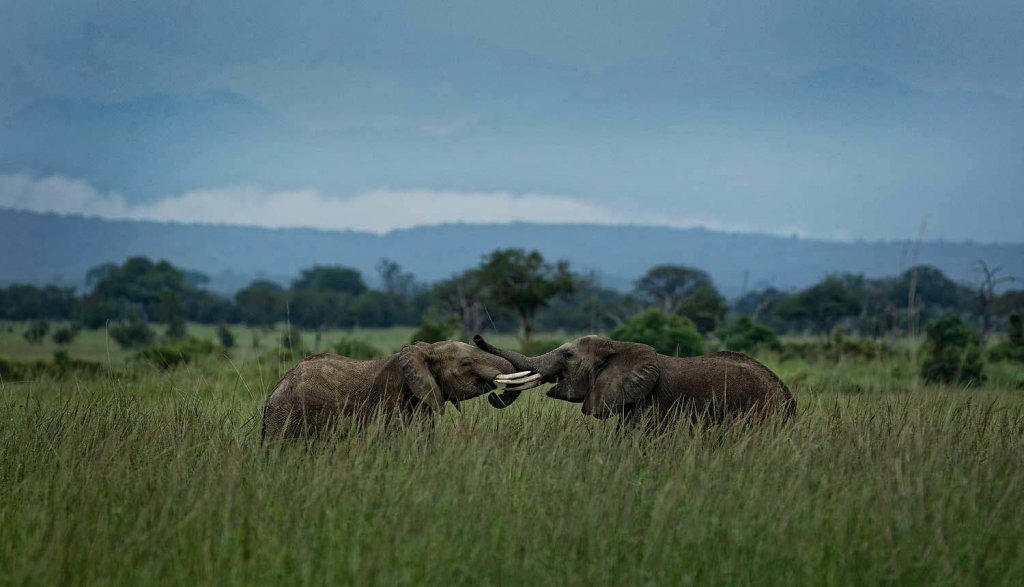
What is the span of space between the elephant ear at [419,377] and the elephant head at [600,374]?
3.39ft

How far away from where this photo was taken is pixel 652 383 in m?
10.0

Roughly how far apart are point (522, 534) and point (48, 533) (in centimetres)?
313

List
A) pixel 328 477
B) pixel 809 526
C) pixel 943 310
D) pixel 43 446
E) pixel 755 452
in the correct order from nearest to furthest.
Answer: pixel 809 526
pixel 328 477
pixel 755 452
pixel 43 446
pixel 943 310

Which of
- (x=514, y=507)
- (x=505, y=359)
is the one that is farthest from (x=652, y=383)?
(x=514, y=507)

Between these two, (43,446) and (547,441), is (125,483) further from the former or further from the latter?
(547,441)

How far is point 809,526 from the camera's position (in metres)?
7.38

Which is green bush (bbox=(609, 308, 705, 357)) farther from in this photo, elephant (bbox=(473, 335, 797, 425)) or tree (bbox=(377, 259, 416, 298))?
tree (bbox=(377, 259, 416, 298))

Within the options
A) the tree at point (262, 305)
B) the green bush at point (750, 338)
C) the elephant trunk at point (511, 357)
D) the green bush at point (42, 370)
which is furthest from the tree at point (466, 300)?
the elephant trunk at point (511, 357)

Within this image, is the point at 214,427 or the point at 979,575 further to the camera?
the point at 214,427

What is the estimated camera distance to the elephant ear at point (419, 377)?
30.0 ft

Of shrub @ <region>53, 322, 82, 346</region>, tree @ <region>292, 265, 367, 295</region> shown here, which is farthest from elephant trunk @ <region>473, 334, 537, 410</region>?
tree @ <region>292, 265, 367, 295</region>

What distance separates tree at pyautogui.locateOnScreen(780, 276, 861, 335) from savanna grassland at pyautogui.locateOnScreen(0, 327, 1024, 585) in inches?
3034

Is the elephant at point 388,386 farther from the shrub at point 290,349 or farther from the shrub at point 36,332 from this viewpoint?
the shrub at point 36,332

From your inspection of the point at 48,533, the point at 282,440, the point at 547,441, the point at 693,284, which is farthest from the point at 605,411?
the point at 693,284
